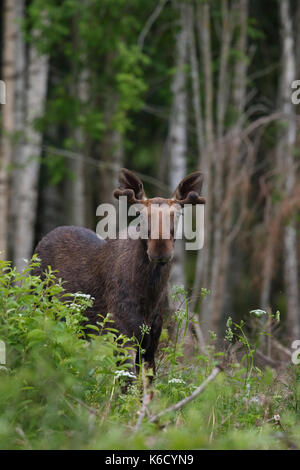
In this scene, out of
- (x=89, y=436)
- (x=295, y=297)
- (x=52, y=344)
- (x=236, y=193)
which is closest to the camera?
(x=89, y=436)

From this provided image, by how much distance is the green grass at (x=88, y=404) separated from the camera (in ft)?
15.8

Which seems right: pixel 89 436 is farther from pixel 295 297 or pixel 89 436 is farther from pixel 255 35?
pixel 255 35

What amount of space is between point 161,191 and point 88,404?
48.2 feet

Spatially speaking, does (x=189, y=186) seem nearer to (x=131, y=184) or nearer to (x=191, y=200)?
(x=191, y=200)

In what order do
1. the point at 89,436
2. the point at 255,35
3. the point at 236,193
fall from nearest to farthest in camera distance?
the point at 89,436 < the point at 236,193 < the point at 255,35

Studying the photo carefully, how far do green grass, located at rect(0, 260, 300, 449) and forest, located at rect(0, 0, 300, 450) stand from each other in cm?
1

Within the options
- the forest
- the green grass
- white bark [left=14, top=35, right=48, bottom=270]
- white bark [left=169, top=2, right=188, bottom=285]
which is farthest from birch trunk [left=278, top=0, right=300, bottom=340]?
the green grass

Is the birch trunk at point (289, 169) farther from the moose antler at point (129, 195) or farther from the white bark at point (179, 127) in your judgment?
the moose antler at point (129, 195)

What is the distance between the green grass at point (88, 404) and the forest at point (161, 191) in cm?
1

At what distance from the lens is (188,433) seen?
5.05m

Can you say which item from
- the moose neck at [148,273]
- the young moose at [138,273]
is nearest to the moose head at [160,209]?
the young moose at [138,273]

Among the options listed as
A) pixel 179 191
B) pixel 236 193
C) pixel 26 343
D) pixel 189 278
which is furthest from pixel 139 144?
pixel 26 343

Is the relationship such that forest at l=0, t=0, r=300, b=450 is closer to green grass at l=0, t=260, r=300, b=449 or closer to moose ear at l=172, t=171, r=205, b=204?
green grass at l=0, t=260, r=300, b=449

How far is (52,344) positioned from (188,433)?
1038 mm
